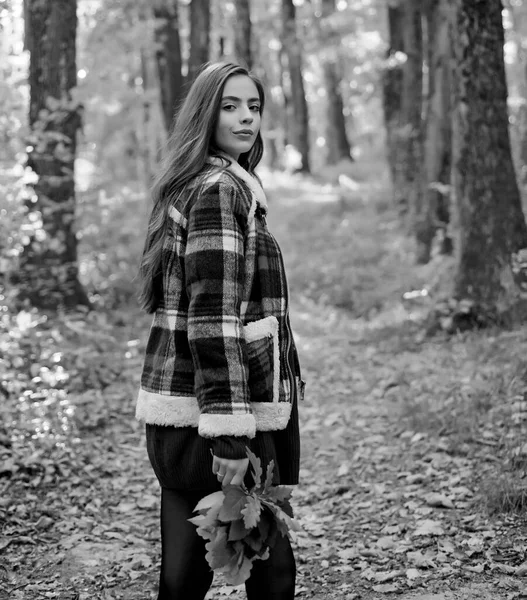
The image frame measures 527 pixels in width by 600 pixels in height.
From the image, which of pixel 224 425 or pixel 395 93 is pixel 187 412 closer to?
pixel 224 425

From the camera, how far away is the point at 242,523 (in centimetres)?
237

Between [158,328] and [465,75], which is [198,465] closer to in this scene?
[158,328]

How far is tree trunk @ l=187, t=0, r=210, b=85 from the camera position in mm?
15602

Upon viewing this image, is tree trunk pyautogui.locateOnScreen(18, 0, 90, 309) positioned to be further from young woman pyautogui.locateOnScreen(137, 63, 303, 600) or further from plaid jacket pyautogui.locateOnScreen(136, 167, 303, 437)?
plaid jacket pyautogui.locateOnScreen(136, 167, 303, 437)

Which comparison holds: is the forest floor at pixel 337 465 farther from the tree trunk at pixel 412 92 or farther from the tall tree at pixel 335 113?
the tall tree at pixel 335 113

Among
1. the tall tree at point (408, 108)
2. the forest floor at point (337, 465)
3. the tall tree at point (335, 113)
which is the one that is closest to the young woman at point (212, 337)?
the forest floor at point (337, 465)

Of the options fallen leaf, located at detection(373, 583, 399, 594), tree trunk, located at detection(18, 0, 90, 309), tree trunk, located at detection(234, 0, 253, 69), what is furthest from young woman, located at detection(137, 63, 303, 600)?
tree trunk, located at detection(234, 0, 253, 69)

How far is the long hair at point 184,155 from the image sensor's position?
2652mm

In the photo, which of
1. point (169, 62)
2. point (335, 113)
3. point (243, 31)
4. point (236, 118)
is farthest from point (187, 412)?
point (335, 113)

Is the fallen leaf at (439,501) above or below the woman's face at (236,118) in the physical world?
below

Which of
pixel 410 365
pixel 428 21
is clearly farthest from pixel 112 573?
pixel 428 21

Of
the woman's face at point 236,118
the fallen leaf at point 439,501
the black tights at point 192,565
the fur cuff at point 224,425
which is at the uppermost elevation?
the woman's face at point 236,118

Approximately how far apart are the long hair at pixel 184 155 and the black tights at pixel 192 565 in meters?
0.72

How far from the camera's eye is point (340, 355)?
27.2 feet
